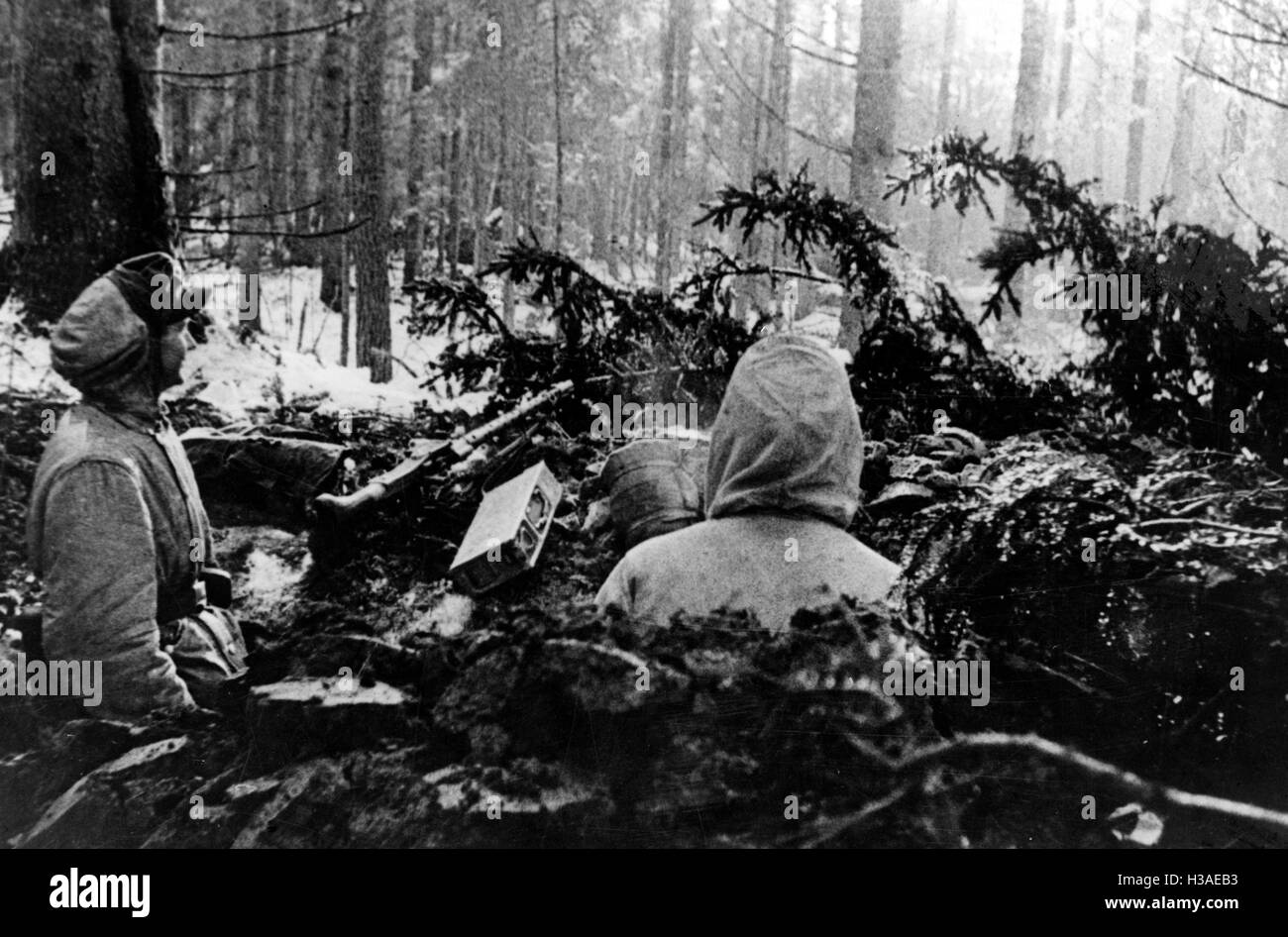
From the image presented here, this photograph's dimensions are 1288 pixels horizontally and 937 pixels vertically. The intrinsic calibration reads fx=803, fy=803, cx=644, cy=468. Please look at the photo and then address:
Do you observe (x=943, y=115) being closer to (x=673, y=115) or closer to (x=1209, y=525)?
(x=673, y=115)

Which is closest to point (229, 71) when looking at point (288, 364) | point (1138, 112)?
point (288, 364)

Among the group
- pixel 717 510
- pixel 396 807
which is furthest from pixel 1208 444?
pixel 396 807

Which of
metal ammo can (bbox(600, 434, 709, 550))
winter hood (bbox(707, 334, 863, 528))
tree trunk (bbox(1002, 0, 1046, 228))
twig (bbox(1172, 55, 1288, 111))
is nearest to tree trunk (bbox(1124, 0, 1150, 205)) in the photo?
twig (bbox(1172, 55, 1288, 111))

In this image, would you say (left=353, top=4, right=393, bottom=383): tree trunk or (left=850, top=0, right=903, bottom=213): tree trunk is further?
(left=850, top=0, right=903, bottom=213): tree trunk

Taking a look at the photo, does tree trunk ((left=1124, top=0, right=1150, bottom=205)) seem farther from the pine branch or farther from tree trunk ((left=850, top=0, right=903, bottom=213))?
the pine branch

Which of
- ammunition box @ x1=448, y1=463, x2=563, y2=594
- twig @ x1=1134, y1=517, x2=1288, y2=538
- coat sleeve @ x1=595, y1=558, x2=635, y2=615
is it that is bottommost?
coat sleeve @ x1=595, y1=558, x2=635, y2=615

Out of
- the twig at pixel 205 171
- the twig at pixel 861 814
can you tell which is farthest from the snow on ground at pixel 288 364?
the twig at pixel 861 814

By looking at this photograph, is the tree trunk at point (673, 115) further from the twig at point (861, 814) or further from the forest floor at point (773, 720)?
the twig at point (861, 814)
